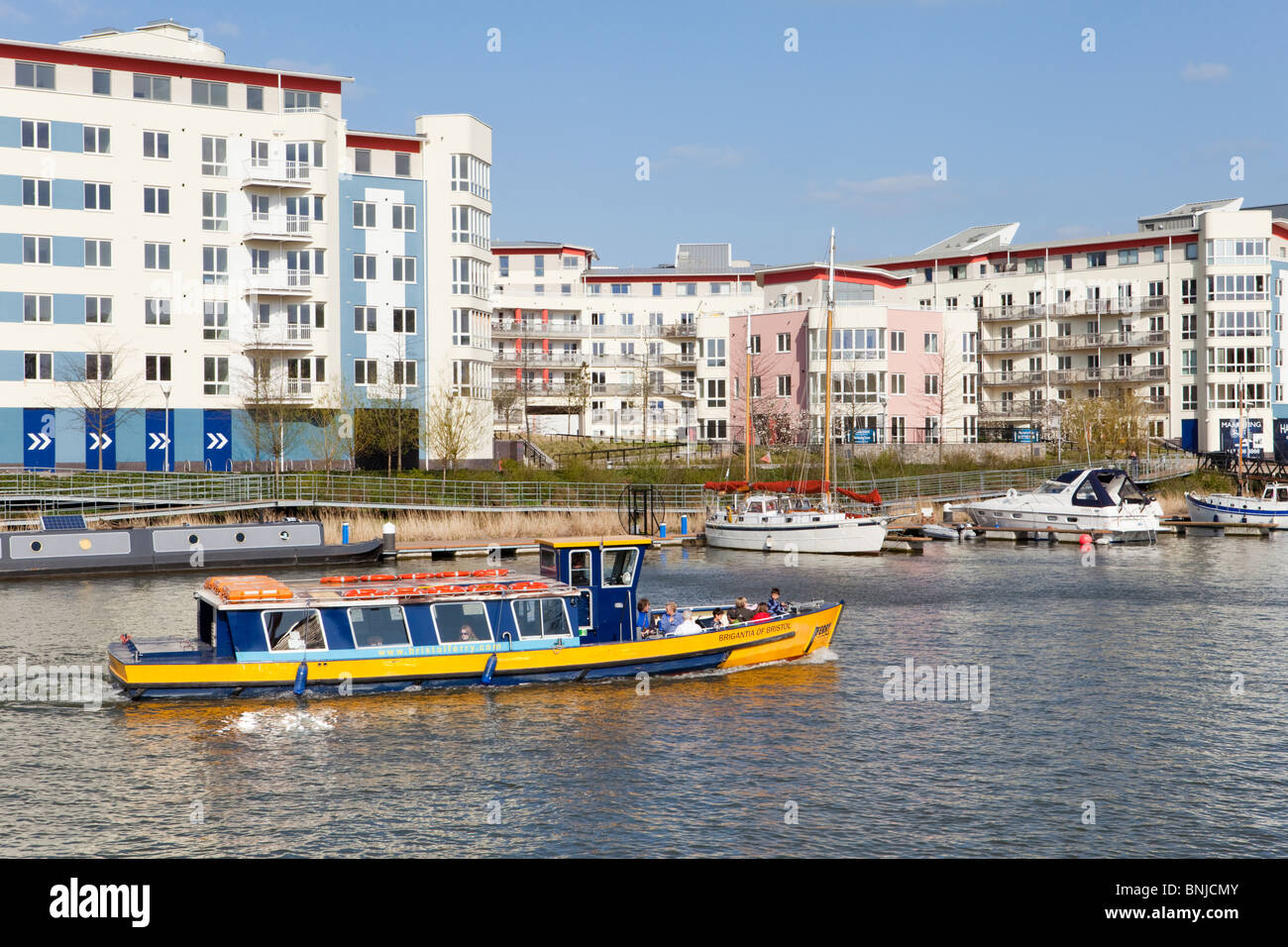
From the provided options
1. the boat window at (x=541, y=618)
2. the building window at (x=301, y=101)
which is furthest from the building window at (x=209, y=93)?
the boat window at (x=541, y=618)

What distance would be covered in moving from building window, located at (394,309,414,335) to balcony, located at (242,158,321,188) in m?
9.37

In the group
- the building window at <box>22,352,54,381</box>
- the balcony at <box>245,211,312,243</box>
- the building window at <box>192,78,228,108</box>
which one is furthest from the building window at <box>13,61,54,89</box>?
the building window at <box>22,352,54,381</box>

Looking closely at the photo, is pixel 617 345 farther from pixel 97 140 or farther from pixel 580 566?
pixel 580 566

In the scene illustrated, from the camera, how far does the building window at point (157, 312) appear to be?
71.1 m

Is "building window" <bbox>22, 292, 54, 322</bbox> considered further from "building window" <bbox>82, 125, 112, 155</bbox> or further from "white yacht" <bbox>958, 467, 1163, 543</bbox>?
"white yacht" <bbox>958, 467, 1163, 543</bbox>

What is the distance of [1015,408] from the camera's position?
110 m

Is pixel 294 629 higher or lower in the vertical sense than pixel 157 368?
lower

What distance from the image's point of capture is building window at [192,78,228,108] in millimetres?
72062

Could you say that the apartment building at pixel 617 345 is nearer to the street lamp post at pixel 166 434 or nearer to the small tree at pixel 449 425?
the small tree at pixel 449 425

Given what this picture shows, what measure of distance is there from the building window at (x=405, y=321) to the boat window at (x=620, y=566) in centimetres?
5040

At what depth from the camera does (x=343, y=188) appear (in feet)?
251

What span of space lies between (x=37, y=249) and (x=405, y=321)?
20.9 meters

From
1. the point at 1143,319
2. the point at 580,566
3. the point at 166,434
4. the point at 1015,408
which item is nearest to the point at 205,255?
the point at 166,434
